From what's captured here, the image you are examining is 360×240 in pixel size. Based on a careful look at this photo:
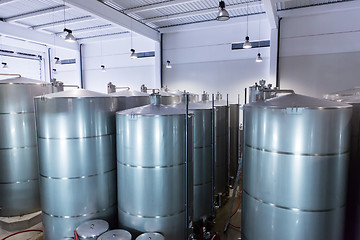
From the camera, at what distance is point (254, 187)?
10.2 feet

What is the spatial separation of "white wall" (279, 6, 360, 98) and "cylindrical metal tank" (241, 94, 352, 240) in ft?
25.9

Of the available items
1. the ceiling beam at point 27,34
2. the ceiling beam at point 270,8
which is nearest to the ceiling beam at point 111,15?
the ceiling beam at point 27,34

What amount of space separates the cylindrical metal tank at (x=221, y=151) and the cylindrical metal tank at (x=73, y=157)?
8.21 ft

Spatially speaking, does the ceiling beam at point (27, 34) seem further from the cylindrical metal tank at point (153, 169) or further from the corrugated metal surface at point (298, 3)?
the corrugated metal surface at point (298, 3)

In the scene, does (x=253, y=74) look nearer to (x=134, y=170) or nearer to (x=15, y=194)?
(x=134, y=170)

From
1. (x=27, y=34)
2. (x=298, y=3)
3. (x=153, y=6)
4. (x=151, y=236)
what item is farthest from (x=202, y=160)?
(x=27, y=34)

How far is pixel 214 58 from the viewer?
38.6 feet

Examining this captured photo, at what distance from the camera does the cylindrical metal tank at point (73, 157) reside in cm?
365

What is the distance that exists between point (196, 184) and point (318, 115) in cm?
275

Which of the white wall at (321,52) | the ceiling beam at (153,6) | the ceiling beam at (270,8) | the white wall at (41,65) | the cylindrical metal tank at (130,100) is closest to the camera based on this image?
the cylindrical metal tank at (130,100)

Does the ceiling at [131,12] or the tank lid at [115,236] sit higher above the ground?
the ceiling at [131,12]

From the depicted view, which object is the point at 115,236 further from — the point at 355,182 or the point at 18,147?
the point at 355,182

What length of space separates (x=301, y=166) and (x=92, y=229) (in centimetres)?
291

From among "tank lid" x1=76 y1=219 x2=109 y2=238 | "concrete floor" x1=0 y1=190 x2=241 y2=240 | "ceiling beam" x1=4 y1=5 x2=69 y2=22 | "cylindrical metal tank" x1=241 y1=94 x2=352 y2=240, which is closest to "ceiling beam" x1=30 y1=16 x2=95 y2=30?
"ceiling beam" x1=4 y1=5 x2=69 y2=22
